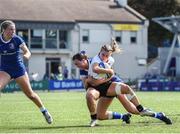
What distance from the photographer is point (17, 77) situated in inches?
578

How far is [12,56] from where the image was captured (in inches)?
574

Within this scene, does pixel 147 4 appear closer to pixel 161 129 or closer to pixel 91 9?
pixel 91 9

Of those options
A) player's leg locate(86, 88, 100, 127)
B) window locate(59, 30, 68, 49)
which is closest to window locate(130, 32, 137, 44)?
window locate(59, 30, 68, 49)

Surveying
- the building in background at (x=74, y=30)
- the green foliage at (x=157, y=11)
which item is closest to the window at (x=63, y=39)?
Answer: the building in background at (x=74, y=30)

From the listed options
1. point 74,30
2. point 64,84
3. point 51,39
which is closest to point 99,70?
point 64,84

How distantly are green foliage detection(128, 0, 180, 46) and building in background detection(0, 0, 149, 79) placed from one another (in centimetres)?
420

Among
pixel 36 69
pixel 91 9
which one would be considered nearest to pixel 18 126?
pixel 36 69

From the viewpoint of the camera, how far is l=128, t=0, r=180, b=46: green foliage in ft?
254

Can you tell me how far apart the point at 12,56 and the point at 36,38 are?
54.5 m

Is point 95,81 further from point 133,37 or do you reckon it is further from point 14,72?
point 133,37

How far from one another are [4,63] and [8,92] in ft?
103

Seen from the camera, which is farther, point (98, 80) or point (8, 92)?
point (8, 92)

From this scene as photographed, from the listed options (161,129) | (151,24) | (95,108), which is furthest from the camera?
(151,24)

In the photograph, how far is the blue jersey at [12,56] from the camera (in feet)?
47.6
